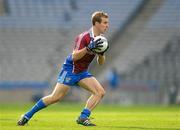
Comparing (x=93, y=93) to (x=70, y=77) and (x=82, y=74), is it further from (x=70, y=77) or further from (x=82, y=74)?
(x=70, y=77)

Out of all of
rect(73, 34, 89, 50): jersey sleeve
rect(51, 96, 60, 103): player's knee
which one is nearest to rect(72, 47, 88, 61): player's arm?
rect(73, 34, 89, 50): jersey sleeve

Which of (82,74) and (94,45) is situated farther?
(82,74)

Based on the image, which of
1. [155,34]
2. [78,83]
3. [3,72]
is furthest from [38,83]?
[78,83]

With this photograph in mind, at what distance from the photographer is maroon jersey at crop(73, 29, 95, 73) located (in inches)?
Result: 446

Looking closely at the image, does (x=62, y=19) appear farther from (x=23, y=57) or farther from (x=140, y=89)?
(x=140, y=89)

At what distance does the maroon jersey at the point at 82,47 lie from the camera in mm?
11328

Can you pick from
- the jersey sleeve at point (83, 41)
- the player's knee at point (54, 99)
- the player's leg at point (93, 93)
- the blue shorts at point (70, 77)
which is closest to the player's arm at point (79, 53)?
the jersey sleeve at point (83, 41)

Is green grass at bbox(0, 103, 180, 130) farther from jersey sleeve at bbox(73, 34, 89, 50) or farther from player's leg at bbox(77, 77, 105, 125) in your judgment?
jersey sleeve at bbox(73, 34, 89, 50)

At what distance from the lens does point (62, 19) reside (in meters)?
32.9

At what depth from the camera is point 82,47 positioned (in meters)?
11.3

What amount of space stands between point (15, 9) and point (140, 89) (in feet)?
25.2

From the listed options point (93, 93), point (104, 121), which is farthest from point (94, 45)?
point (104, 121)

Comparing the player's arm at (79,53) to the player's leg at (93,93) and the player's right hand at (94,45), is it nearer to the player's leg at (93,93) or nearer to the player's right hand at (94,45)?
the player's right hand at (94,45)

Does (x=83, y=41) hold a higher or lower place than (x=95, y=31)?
lower
